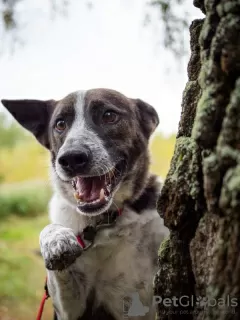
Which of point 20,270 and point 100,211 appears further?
point 20,270

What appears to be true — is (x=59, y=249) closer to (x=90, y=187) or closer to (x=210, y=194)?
(x=90, y=187)

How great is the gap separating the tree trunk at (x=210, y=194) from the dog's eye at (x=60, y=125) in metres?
1.28

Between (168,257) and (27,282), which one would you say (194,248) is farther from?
(27,282)

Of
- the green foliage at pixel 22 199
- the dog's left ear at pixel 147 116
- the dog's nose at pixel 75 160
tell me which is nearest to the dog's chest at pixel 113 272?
the dog's nose at pixel 75 160

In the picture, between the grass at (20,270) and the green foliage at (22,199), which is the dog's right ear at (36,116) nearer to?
the grass at (20,270)

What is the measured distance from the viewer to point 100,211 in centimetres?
240

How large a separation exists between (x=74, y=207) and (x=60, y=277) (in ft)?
1.48

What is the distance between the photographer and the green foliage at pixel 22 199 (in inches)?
267

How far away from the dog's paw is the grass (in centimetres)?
285

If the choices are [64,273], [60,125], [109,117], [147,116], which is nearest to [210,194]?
[64,273]

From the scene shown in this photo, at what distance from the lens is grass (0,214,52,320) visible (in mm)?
5055

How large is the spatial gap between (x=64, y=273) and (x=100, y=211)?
366 millimetres

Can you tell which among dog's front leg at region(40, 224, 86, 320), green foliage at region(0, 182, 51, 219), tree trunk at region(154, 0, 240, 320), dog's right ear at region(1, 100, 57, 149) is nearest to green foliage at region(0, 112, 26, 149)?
green foliage at region(0, 182, 51, 219)

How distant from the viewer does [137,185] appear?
2754mm
